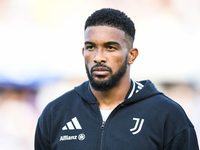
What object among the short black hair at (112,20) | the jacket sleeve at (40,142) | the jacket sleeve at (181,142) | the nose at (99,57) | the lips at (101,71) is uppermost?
the short black hair at (112,20)

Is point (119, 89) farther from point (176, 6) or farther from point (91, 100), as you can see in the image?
point (176, 6)

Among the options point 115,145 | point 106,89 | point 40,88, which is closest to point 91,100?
point 106,89

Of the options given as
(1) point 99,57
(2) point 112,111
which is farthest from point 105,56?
(2) point 112,111

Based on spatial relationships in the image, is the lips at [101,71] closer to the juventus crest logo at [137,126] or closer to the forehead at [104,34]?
the forehead at [104,34]

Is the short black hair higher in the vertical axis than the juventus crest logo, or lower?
higher

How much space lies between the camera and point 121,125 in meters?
2.16

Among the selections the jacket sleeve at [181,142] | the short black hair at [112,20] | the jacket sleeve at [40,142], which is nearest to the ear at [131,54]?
the short black hair at [112,20]

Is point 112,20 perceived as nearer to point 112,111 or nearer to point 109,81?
point 109,81

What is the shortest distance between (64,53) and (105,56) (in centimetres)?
289

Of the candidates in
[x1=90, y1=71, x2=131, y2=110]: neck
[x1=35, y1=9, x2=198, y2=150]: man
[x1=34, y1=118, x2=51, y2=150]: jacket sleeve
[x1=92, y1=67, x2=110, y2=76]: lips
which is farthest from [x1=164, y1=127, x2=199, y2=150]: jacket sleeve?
[x1=34, y1=118, x2=51, y2=150]: jacket sleeve

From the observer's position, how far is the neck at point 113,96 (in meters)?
2.29

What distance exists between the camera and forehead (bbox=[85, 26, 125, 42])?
221cm

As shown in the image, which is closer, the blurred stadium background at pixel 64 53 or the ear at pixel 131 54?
the ear at pixel 131 54

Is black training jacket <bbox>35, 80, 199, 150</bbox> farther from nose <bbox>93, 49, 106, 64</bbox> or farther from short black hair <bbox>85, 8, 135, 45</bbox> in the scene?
short black hair <bbox>85, 8, 135, 45</bbox>
